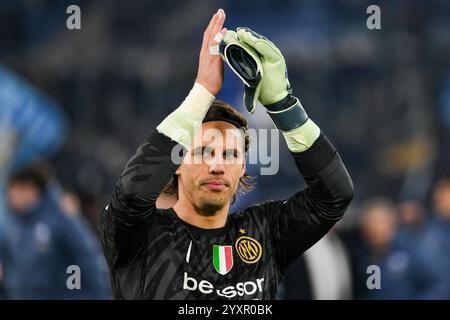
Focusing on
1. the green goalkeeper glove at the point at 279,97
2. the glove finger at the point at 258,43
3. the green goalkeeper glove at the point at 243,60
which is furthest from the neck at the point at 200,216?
the glove finger at the point at 258,43

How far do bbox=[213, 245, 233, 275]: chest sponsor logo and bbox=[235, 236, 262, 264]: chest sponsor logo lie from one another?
5 centimetres

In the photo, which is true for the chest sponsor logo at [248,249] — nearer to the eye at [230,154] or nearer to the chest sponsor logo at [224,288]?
the chest sponsor logo at [224,288]

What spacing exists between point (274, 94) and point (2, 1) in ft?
26.9

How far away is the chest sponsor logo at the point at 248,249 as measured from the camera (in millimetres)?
3352

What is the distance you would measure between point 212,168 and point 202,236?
295mm

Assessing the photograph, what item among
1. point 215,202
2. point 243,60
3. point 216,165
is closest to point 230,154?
point 216,165

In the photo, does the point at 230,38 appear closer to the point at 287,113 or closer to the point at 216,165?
the point at 287,113

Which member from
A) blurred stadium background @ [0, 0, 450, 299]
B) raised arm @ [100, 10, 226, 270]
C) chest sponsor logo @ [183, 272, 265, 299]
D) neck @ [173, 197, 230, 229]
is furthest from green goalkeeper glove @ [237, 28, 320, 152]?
blurred stadium background @ [0, 0, 450, 299]

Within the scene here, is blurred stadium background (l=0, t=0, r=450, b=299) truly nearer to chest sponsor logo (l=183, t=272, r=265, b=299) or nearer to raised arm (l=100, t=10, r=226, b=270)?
chest sponsor logo (l=183, t=272, r=265, b=299)

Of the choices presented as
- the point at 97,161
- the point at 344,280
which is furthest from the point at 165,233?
the point at 97,161

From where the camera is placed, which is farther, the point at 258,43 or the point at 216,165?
the point at 216,165

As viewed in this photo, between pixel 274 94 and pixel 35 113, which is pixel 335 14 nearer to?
pixel 35 113

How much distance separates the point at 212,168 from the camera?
331 centimetres

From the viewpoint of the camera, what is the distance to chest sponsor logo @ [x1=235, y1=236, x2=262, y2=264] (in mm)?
3352
